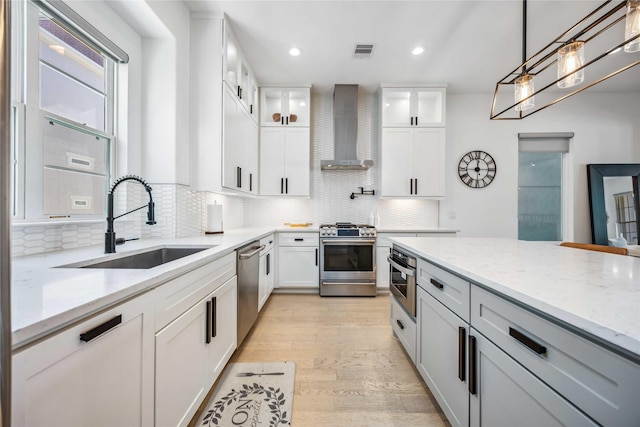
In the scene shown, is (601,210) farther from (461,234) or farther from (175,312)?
(175,312)

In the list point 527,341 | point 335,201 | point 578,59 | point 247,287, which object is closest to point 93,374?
point 527,341

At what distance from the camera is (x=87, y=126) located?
1.69m

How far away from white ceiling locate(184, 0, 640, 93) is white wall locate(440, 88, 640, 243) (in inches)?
16.8

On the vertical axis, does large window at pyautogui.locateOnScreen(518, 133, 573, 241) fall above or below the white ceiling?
below

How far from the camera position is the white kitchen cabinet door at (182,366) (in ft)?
3.41

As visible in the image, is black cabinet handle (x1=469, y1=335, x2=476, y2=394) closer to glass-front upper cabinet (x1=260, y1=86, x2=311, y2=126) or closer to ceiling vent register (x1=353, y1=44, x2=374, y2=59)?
ceiling vent register (x1=353, y1=44, x2=374, y2=59)

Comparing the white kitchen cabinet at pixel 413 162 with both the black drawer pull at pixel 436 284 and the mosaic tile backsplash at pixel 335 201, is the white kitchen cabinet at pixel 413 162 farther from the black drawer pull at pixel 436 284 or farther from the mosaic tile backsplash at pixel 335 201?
the black drawer pull at pixel 436 284

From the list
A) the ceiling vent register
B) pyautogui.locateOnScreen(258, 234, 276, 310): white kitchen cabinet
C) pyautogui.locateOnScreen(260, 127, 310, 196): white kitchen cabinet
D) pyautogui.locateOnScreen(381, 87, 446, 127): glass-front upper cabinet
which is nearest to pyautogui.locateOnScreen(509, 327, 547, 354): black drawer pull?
pyautogui.locateOnScreen(258, 234, 276, 310): white kitchen cabinet

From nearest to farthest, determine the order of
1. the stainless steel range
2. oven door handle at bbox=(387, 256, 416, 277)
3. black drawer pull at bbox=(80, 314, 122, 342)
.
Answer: black drawer pull at bbox=(80, 314, 122, 342)
oven door handle at bbox=(387, 256, 416, 277)
the stainless steel range

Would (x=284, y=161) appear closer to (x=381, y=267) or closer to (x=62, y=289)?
(x=381, y=267)

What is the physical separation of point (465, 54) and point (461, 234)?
2477 millimetres

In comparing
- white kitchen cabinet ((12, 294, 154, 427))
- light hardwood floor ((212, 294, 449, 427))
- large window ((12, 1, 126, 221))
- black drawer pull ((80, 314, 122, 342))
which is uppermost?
large window ((12, 1, 126, 221))

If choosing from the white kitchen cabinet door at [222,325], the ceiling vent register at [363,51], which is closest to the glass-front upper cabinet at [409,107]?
the ceiling vent register at [363,51]

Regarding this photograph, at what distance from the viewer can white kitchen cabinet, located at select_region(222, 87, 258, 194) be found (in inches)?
97.9
